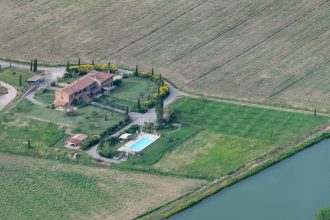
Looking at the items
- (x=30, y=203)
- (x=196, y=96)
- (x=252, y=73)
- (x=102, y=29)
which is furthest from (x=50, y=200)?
(x=102, y=29)

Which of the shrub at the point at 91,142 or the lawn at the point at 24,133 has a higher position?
the shrub at the point at 91,142

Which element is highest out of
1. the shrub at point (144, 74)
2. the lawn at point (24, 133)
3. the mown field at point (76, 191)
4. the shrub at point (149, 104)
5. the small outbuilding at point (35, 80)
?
the shrub at point (144, 74)

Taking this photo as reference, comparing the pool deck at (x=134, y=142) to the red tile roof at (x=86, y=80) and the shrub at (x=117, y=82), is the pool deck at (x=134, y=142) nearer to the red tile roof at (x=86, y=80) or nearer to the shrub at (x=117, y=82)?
the red tile roof at (x=86, y=80)

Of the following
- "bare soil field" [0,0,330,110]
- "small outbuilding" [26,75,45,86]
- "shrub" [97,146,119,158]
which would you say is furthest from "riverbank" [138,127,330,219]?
"small outbuilding" [26,75,45,86]

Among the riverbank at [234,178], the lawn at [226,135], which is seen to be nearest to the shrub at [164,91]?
the lawn at [226,135]

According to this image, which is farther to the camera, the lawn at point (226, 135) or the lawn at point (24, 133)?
the lawn at point (24, 133)

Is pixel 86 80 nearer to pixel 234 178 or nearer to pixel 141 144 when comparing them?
pixel 141 144

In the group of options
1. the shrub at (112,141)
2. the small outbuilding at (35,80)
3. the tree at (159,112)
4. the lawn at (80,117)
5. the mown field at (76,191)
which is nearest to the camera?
the mown field at (76,191)

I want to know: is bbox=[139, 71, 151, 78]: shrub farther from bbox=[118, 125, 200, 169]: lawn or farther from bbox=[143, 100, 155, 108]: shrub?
bbox=[118, 125, 200, 169]: lawn
